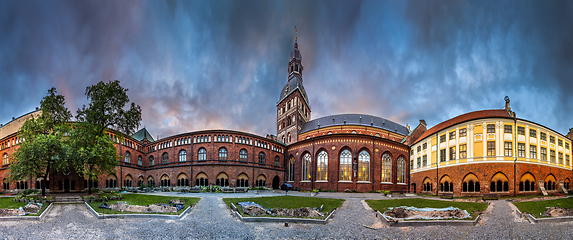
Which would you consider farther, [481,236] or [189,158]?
[189,158]

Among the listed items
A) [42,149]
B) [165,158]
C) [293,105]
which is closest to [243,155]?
[165,158]

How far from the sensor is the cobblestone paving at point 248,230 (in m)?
11.0

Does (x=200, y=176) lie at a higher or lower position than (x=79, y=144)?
lower

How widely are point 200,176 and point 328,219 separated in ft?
106

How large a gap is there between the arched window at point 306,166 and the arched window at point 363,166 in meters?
8.62

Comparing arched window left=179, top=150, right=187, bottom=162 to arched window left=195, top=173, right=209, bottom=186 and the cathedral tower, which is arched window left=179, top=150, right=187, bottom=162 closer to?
arched window left=195, top=173, right=209, bottom=186

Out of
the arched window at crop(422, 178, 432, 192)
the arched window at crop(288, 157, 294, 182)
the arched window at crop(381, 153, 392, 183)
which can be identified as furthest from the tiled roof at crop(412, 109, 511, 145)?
the arched window at crop(288, 157, 294, 182)

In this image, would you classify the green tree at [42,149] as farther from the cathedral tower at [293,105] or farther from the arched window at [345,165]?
the cathedral tower at [293,105]

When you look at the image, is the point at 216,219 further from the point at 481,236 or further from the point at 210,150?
the point at 210,150

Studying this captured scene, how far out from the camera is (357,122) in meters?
53.4

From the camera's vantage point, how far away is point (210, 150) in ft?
139

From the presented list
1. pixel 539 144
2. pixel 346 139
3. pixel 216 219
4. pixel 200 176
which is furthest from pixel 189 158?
pixel 539 144

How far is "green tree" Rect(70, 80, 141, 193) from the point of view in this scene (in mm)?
22797

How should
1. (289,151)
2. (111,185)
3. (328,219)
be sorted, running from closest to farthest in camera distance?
(328,219) → (111,185) → (289,151)
